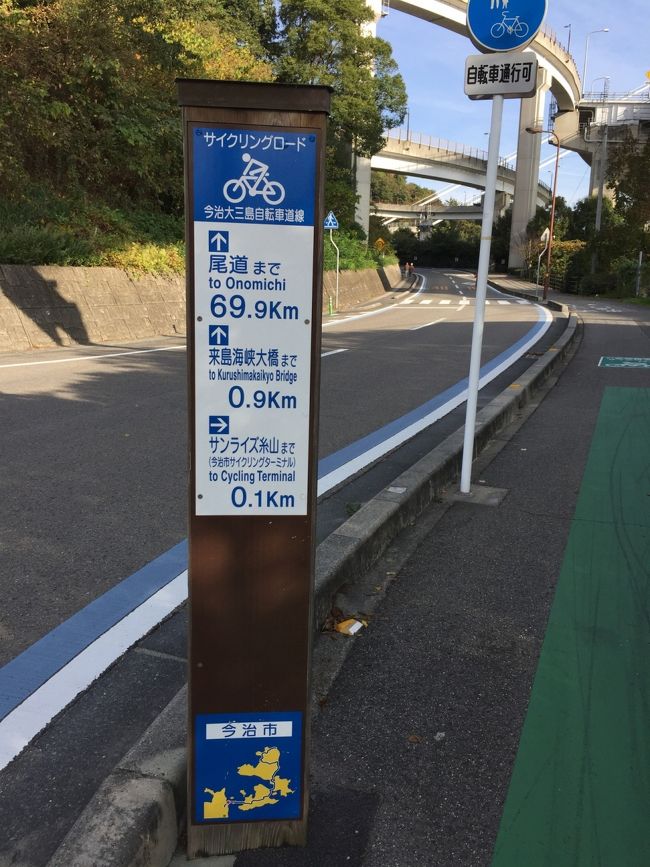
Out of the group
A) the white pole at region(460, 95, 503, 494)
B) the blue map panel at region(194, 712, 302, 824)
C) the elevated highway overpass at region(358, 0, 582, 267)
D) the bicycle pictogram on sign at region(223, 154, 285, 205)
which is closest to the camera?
the bicycle pictogram on sign at region(223, 154, 285, 205)

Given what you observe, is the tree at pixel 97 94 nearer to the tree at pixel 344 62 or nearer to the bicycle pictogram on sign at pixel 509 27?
the tree at pixel 344 62

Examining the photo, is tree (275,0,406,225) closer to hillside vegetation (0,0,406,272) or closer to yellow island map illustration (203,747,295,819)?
hillside vegetation (0,0,406,272)

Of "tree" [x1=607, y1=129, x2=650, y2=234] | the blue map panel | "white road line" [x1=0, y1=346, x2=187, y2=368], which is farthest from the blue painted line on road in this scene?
"tree" [x1=607, y1=129, x2=650, y2=234]

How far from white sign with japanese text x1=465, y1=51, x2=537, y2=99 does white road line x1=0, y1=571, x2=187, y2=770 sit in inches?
142

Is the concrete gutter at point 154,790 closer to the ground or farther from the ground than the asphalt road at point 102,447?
farther from the ground

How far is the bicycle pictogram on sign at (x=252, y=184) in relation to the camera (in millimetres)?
1820

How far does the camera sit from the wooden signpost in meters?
1.82

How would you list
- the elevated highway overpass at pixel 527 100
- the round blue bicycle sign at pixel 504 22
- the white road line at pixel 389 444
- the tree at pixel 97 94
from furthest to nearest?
the elevated highway overpass at pixel 527 100 < the tree at pixel 97 94 < the white road line at pixel 389 444 < the round blue bicycle sign at pixel 504 22

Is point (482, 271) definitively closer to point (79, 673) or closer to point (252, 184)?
point (252, 184)

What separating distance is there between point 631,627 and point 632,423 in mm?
4772

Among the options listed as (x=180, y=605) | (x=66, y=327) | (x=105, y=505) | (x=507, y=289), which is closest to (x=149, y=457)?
(x=105, y=505)

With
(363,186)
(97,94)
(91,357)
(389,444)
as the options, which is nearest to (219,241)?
(389,444)

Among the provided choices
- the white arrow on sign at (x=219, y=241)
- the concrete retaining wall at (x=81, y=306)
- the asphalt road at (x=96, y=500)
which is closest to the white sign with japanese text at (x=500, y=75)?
the asphalt road at (x=96, y=500)

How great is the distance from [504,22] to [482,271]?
1.55 metres
